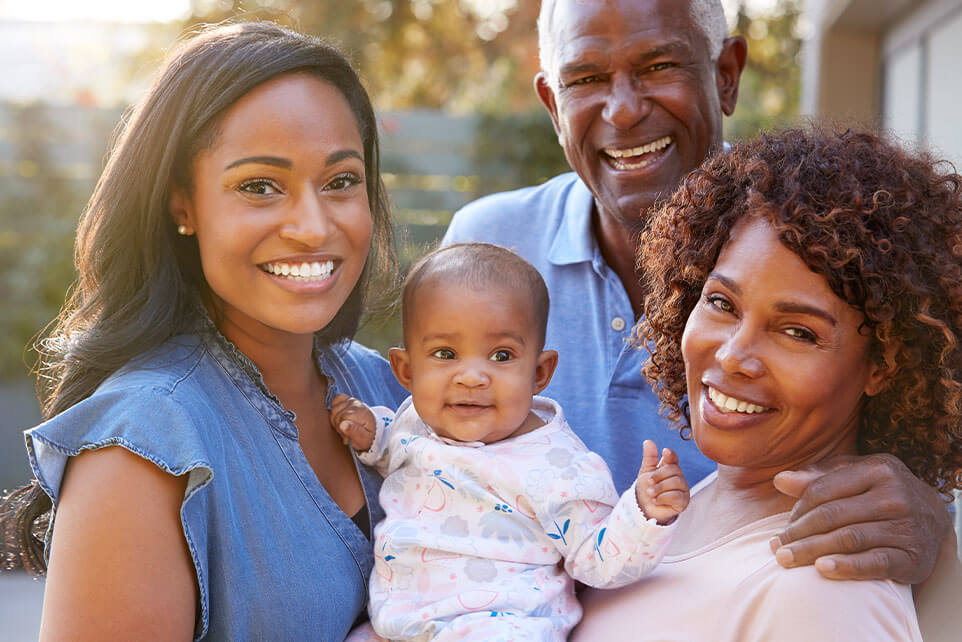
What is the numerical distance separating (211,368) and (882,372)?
145 centimetres

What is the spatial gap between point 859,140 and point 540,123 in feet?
22.5

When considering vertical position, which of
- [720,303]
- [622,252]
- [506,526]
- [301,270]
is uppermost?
[301,270]

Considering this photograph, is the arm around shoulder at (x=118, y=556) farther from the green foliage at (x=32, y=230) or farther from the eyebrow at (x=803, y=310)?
the green foliage at (x=32, y=230)

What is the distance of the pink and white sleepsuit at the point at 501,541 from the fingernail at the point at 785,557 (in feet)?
0.86

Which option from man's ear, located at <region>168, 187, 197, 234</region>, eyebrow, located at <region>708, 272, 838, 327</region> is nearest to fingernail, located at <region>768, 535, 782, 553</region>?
eyebrow, located at <region>708, 272, 838, 327</region>

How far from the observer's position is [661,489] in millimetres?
2002

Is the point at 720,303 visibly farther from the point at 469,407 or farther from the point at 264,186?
the point at 264,186

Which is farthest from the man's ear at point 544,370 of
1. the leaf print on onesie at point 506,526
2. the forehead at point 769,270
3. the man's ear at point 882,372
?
the man's ear at point 882,372

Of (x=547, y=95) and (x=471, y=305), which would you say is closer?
(x=471, y=305)

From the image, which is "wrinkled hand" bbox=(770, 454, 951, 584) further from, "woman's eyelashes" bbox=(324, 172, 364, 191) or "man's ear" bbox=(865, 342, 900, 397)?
"woman's eyelashes" bbox=(324, 172, 364, 191)

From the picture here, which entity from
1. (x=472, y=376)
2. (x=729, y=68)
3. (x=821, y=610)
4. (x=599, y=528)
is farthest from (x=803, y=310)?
(x=729, y=68)

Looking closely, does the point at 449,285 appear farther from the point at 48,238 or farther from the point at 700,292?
the point at 48,238

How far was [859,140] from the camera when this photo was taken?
202 centimetres

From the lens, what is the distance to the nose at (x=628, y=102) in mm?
3047
